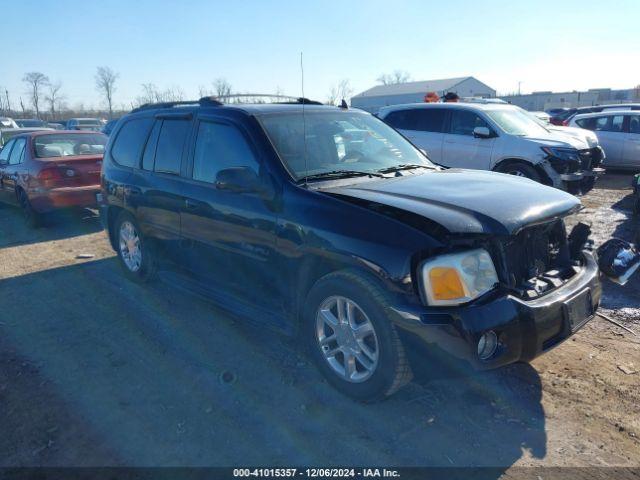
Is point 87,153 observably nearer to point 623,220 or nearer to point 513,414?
point 513,414

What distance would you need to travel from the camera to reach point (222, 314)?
4.54 metres

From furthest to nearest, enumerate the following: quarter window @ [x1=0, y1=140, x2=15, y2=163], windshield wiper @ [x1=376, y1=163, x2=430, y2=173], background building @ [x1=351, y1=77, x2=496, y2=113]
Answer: background building @ [x1=351, y1=77, x2=496, y2=113] → quarter window @ [x1=0, y1=140, x2=15, y2=163] → windshield wiper @ [x1=376, y1=163, x2=430, y2=173]

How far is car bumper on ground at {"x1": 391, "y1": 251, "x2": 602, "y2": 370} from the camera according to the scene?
102 inches

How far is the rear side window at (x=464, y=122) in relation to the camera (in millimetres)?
9453

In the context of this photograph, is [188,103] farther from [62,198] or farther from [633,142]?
[633,142]

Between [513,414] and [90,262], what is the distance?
5.42 m

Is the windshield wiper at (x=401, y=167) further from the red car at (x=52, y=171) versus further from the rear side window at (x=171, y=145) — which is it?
the red car at (x=52, y=171)

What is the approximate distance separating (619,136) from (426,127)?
6386 millimetres

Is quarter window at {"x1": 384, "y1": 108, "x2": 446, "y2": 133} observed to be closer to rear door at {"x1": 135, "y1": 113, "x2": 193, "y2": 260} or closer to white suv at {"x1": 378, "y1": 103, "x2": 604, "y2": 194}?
white suv at {"x1": 378, "y1": 103, "x2": 604, "y2": 194}

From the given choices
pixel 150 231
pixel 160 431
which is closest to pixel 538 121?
pixel 150 231

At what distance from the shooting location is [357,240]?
288cm

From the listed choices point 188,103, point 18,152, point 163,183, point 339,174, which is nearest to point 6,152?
point 18,152

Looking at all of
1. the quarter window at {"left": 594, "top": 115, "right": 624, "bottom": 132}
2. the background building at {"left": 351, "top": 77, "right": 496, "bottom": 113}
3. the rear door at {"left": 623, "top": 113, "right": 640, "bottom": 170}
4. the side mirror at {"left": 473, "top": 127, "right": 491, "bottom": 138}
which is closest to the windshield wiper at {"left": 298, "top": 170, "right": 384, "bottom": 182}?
the side mirror at {"left": 473, "top": 127, "right": 491, "bottom": 138}

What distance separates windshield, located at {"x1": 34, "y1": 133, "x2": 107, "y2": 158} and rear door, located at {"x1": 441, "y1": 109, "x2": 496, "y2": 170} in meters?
6.67
